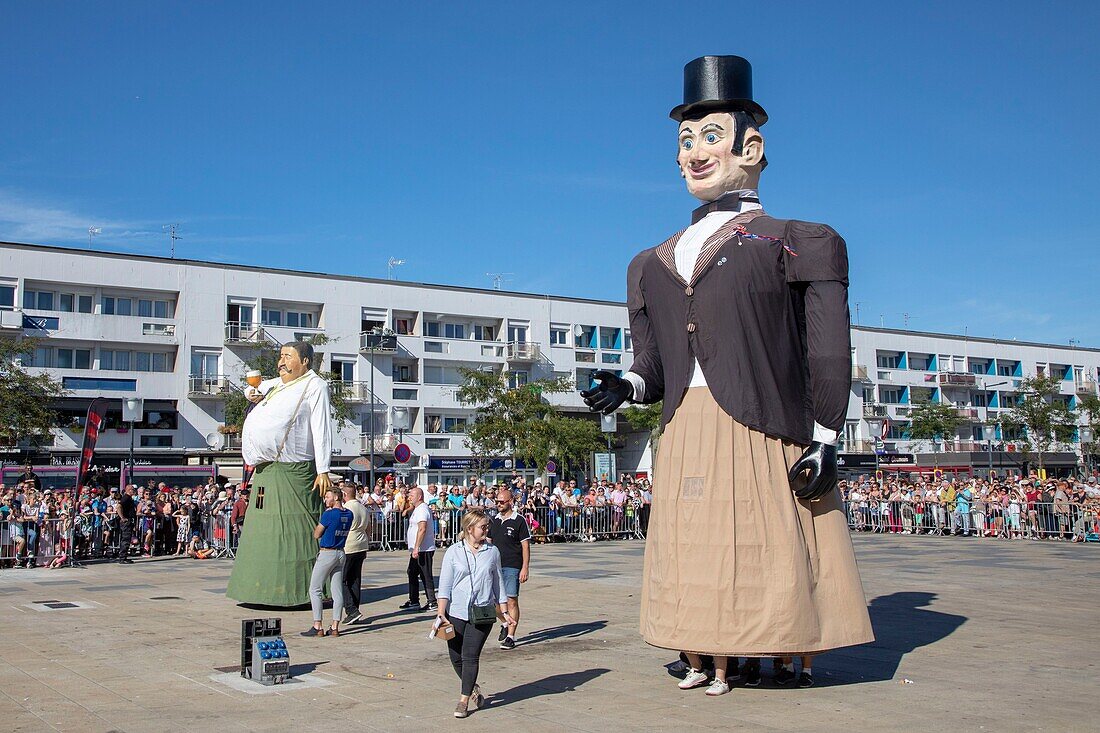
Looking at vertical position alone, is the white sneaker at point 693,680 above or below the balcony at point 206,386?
below

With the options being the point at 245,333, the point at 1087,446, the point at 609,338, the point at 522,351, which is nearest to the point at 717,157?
the point at 245,333

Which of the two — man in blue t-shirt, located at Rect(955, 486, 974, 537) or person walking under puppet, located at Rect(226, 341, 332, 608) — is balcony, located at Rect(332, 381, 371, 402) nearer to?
man in blue t-shirt, located at Rect(955, 486, 974, 537)

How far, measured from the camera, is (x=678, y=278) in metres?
8.54

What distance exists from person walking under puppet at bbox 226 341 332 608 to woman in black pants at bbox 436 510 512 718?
582 centimetres

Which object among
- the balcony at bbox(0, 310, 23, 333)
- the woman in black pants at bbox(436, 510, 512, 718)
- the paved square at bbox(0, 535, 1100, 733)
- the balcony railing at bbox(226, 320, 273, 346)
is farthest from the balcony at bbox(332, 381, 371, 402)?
the woman in black pants at bbox(436, 510, 512, 718)

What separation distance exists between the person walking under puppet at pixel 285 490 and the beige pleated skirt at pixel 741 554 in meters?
6.74

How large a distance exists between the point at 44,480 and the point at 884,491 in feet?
97.0

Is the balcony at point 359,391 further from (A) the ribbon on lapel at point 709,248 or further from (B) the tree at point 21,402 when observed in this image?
(A) the ribbon on lapel at point 709,248

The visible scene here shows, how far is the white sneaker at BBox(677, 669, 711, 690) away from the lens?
8.37m

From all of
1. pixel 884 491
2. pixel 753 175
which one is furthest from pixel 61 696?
pixel 884 491

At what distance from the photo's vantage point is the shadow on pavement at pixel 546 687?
8325 millimetres

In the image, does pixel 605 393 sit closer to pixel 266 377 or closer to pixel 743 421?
pixel 743 421

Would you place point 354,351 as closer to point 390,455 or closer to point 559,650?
point 390,455

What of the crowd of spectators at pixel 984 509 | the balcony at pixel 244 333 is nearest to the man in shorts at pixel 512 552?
the crowd of spectators at pixel 984 509
